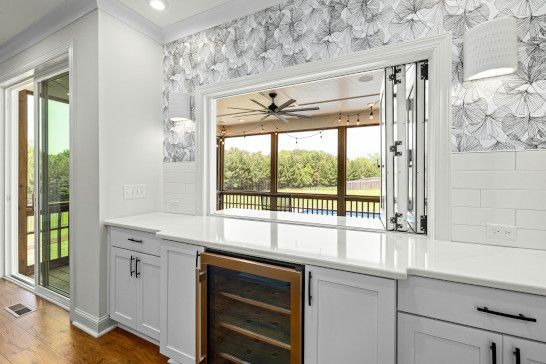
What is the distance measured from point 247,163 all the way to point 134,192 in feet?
18.6

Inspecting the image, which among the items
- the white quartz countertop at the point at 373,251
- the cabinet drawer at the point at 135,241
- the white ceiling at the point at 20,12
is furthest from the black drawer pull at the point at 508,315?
the white ceiling at the point at 20,12

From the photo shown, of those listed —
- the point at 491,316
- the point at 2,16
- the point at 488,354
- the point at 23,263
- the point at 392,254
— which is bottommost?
the point at 23,263

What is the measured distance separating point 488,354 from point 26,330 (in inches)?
123

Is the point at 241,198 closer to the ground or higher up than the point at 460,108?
closer to the ground

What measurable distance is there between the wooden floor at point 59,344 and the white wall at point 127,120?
0.84 ft

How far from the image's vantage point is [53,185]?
109 inches

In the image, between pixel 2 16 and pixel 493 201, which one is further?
pixel 2 16

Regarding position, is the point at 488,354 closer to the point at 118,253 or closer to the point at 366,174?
the point at 118,253

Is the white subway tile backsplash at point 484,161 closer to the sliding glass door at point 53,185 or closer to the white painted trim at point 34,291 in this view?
the sliding glass door at point 53,185

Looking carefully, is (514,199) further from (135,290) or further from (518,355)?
(135,290)

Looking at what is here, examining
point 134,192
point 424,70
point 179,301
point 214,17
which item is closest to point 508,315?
point 424,70

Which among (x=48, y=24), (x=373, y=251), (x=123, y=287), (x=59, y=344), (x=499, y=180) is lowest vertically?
(x=59, y=344)

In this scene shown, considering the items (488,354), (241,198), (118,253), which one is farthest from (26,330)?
(241,198)

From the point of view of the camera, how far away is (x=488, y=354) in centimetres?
104
